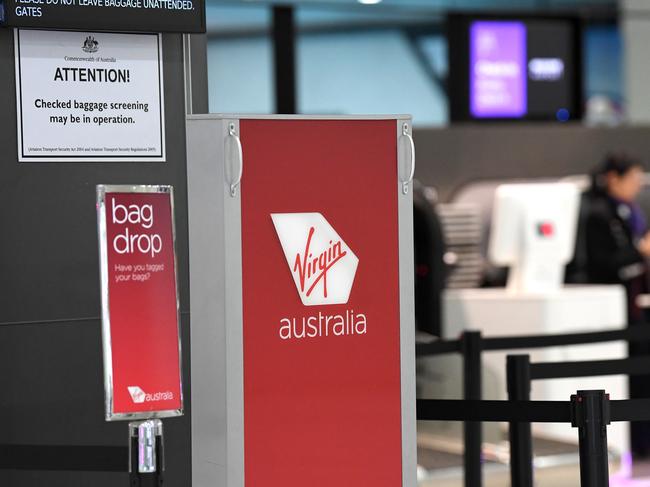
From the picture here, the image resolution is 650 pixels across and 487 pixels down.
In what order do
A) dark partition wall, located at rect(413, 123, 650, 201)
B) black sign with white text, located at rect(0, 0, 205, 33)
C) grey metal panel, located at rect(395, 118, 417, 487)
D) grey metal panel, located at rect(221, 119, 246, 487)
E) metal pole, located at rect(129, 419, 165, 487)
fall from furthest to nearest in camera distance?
dark partition wall, located at rect(413, 123, 650, 201) → black sign with white text, located at rect(0, 0, 205, 33) → grey metal panel, located at rect(395, 118, 417, 487) → grey metal panel, located at rect(221, 119, 246, 487) → metal pole, located at rect(129, 419, 165, 487)

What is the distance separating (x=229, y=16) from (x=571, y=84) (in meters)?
2.30

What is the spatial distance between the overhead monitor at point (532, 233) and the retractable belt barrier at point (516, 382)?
253 centimetres

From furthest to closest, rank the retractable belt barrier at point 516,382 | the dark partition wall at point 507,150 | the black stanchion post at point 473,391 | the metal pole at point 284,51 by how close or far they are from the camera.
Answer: the dark partition wall at point 507,150, the metal pole at point 284,51, the black stanchion post at point 473,391, the retractable belt barrier at point 516,382

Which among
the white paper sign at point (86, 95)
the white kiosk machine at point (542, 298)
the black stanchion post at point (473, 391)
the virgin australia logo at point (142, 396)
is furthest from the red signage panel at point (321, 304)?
the white kiosk machine at point (542, 298)

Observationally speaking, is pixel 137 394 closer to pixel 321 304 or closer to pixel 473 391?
pixel 321 304

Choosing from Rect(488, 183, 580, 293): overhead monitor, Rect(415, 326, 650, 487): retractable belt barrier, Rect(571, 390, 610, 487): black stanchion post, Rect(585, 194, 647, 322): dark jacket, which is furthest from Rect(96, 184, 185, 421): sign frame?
Rect(585, 194, 647, 322): dark jacket

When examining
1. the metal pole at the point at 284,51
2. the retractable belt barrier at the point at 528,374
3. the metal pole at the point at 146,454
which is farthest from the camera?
the metal pole at the point at 284,51

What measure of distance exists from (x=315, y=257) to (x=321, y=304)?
0.09 metres

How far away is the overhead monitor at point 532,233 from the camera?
731cm

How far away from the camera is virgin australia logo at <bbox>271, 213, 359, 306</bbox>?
255cm

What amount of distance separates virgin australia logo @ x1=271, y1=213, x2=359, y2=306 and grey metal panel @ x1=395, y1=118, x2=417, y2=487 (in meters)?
0.13

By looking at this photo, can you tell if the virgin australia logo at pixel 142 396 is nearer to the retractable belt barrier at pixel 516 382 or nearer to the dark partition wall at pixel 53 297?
the dark partition wall at pixel 53 297

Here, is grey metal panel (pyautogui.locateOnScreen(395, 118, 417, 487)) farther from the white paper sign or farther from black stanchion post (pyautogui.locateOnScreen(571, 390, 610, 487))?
the white paper sign

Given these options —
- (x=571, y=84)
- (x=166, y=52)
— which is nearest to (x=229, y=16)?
(x=571, y=84)
